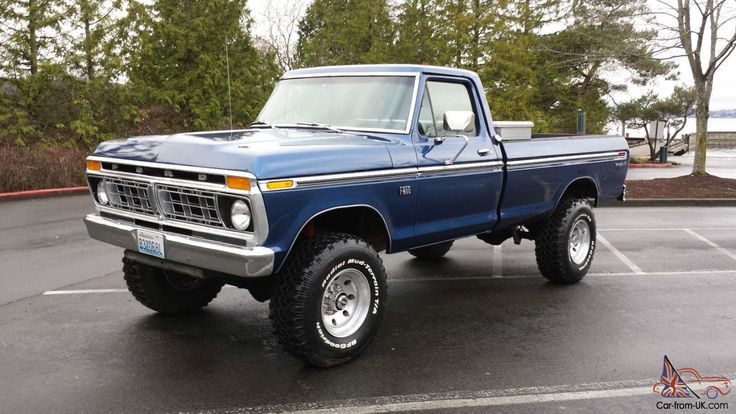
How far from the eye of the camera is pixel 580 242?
22.9 ft

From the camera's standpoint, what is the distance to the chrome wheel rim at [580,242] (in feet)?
22.5

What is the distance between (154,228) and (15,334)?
166 centimetres

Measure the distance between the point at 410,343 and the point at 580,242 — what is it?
119 inches

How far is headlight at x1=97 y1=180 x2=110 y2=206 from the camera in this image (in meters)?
4.79

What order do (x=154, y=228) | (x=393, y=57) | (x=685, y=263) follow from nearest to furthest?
(x=154, y=228), (x=685, y=263), (x=393, y=57)

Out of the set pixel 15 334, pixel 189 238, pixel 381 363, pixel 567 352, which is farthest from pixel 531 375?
pixel 15 334

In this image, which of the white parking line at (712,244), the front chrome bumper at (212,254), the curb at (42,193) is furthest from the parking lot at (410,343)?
the curb at (42,193)

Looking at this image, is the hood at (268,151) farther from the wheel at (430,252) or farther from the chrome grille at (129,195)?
the wheel at (430,252)

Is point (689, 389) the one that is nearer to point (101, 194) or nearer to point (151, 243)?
point (151, 243)

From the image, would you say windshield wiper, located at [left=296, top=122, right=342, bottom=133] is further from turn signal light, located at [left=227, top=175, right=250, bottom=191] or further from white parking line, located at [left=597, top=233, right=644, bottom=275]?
white parking line, located at [left=597, top=233, right=644, bottom=275]

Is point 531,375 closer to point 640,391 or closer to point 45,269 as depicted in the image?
point 640,391

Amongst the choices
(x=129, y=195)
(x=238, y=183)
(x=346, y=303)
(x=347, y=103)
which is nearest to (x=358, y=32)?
(x=347, y=103)

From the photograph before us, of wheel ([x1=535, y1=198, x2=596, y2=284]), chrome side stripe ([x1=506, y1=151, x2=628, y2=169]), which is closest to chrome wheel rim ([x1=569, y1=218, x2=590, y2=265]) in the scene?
wheel ([x1=535, y1=198, x2=596, y2=284])

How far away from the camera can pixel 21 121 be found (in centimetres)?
1655
